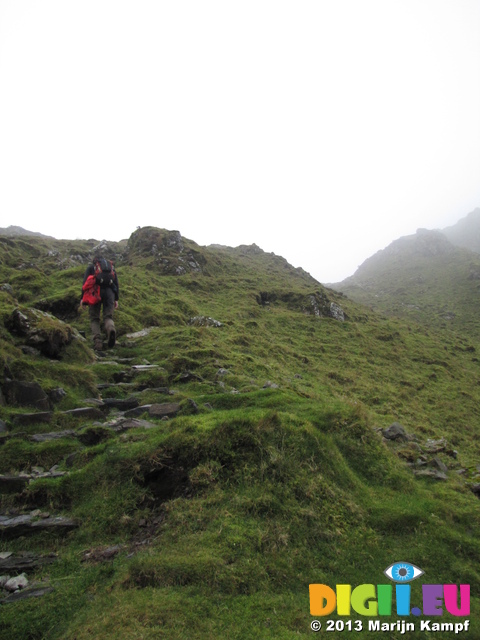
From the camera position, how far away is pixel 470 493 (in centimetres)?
767

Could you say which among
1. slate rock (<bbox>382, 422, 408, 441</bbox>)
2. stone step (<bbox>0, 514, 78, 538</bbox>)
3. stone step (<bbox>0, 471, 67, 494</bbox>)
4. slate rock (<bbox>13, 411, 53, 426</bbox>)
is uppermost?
slate rock (<bbox>13, 411, 53, 426</bbox>)

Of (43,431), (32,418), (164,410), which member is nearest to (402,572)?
(164,410)

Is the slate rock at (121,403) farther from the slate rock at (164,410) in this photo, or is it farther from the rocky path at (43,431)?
the slate rock at (164,410)

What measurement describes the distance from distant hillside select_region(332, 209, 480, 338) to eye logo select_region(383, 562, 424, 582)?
48229mm

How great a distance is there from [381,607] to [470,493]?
13.9 ft

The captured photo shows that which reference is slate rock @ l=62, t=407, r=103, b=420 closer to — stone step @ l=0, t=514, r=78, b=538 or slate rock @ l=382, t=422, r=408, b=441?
stone step @ l=0, t=514, r=78, b=538

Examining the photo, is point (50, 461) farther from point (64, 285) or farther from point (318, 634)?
point (64, 285)

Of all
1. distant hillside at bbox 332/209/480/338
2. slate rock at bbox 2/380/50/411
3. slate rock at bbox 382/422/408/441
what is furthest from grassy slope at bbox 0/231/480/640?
distant hillside at bbox 332/209/480/338

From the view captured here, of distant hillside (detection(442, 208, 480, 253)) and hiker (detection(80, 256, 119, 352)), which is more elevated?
distant hillside (detection(442, 208, 480, 253))

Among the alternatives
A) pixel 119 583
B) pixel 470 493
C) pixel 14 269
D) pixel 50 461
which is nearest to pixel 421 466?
pixel 470 493

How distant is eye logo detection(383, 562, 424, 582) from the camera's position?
208 inches

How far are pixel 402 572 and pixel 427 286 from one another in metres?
81.8

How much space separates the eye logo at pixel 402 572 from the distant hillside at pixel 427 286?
48229mm

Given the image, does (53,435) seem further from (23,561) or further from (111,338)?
(111,338)
